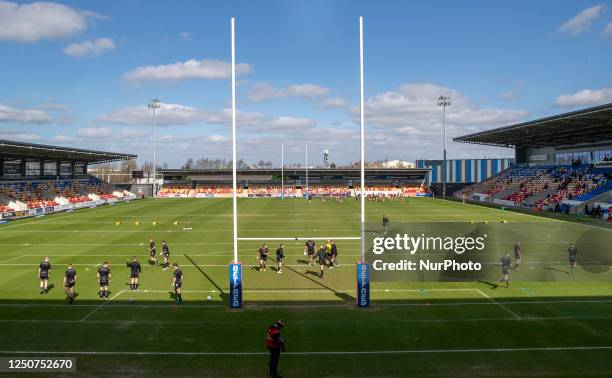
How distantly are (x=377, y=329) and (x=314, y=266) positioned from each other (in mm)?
10023

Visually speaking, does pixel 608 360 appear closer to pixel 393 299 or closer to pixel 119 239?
pixel 393 299

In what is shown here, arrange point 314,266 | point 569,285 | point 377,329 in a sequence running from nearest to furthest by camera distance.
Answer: point 377,329 < point 569,285 < point 314,266

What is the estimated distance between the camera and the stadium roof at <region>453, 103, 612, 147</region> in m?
44.9

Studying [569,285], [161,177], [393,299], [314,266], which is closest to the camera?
[393,299]

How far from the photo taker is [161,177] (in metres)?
103

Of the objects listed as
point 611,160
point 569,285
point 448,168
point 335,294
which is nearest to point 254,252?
point 335,294

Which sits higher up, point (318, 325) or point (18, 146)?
point (18, 146)

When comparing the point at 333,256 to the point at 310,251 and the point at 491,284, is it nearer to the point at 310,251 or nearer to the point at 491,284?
the point at 310,251

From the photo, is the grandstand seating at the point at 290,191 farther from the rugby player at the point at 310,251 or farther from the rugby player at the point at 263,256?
the rugby player at the point at 263,256

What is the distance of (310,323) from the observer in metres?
14.7

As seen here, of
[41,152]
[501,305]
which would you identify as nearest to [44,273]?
[501,305]

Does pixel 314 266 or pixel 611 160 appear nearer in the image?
pixel 314 266

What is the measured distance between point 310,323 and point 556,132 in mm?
56839

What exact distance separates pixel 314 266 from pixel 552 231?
→ 24809 millimetres
